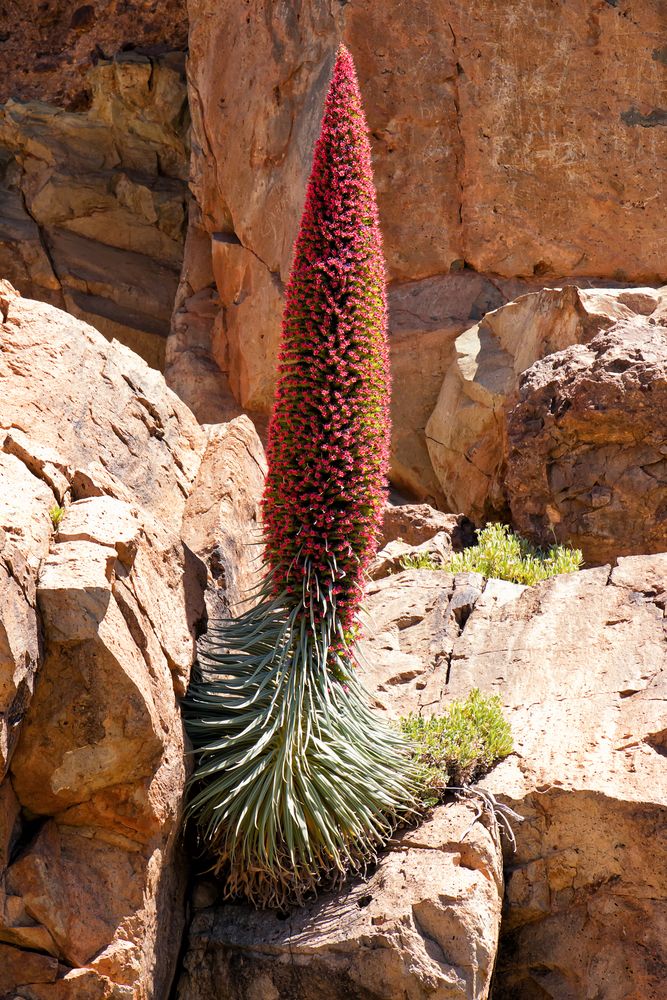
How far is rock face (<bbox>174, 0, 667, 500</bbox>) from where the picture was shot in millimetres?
11352

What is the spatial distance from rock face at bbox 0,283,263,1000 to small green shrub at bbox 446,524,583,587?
3.01 metres

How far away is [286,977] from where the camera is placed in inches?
181

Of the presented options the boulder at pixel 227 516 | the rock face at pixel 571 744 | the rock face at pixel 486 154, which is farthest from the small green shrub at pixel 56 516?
the rock face at pixel 486 154

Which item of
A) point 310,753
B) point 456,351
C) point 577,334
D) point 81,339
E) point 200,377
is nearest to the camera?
point 310,753

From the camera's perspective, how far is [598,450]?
8594 millimetres

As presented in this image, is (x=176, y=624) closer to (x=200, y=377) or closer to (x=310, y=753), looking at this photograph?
(x=310, y=753)

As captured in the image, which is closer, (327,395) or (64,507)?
(64,507)

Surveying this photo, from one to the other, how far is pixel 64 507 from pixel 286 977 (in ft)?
7.17

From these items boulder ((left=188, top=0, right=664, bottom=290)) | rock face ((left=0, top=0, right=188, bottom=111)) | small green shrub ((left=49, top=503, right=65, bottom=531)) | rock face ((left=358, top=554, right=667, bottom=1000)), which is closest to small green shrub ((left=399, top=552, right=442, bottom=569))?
rock face ((left=358, top=554, right=667, bottom=1000))

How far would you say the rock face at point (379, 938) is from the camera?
4.48 meters

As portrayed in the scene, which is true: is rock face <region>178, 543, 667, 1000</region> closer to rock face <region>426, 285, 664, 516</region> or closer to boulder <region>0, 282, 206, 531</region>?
boulder <region>0, 282, 206, 531</region>

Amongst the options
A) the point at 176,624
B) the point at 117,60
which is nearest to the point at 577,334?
the point at 176,624

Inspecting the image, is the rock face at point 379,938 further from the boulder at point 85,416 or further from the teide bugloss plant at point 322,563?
the boulder at point 85,416

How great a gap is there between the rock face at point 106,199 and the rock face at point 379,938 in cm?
1013
